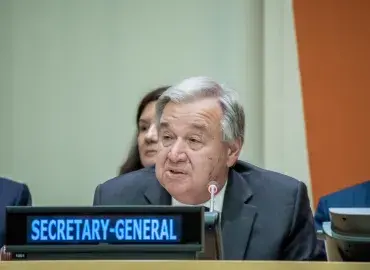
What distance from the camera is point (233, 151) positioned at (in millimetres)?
1874

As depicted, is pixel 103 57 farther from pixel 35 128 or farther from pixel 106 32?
pixel 35 128

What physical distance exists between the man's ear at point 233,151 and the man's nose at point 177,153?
5.8 inches

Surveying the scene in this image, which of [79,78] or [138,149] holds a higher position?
[79,78]

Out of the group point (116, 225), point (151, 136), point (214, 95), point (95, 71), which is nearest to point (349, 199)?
point (151, 136)

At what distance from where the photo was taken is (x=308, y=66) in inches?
122

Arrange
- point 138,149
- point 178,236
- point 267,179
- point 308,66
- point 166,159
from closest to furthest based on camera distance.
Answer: point 178,236
point 166,159
point 267,179
point 138,149
point 308,66

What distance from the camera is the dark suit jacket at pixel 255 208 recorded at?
1724mm

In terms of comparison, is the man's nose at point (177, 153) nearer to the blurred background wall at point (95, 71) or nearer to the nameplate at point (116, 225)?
the nameplate at point (116, 225)

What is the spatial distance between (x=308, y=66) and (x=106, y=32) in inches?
38.1

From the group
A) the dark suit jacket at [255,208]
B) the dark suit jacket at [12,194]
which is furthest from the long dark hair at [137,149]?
the dark suit jacket at [255,208]

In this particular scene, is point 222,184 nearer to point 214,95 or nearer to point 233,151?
point 233,151

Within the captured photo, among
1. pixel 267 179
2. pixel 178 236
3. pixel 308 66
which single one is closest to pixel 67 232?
pixel 178 236

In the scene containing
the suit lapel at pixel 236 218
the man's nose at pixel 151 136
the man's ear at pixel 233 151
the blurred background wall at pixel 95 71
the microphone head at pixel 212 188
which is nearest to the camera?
the microphone head at pixel 212 188

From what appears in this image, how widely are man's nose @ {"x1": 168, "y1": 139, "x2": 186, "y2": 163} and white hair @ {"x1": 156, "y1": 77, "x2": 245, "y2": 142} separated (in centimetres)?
10
